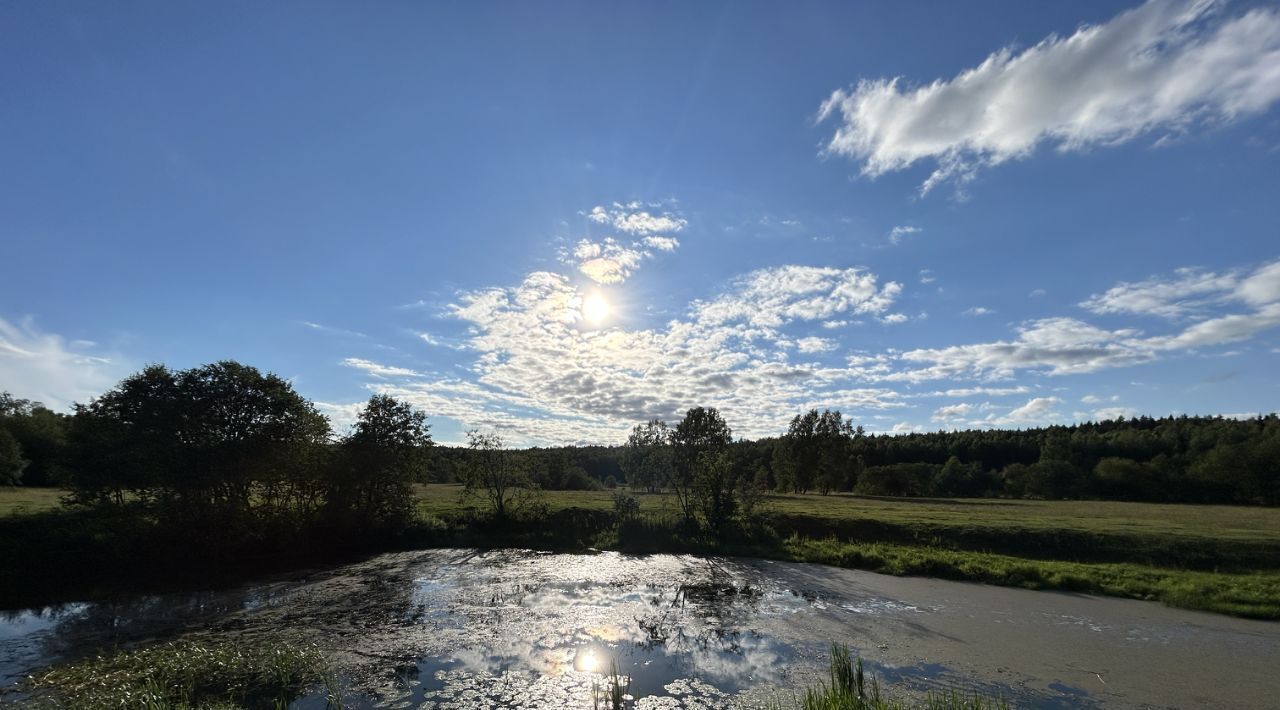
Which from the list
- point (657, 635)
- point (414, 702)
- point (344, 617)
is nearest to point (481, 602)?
point (344, 617)

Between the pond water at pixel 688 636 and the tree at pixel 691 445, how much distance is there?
10273 mm

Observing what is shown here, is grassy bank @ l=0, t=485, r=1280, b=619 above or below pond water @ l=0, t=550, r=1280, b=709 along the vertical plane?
above

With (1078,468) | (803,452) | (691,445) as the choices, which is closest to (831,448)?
(803,452)

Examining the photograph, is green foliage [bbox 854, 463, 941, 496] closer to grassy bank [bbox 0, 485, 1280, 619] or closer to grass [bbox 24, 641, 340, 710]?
grassy bank [bbox 0, 485, 1280, 619]

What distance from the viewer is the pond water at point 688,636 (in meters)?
9.12

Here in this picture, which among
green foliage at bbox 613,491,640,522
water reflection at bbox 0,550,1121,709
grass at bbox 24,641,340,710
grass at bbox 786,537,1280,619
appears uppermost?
green foliage at bbox 613,491,640,522

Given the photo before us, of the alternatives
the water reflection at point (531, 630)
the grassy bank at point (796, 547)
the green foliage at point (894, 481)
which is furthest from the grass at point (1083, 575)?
the green foliage at point (894, 481)

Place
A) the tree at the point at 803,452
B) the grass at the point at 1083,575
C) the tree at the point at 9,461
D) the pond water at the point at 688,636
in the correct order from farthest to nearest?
the tree at the point at 803,452, the tree at the point at 9,461, the grass at the point at 1083,575, the pond water at the point at 688,636

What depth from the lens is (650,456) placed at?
30.6 meters

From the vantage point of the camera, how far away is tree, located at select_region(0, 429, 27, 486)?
3750cm

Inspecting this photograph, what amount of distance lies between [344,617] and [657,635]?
24.1 ft

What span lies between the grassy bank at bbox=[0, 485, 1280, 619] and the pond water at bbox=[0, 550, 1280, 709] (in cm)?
223

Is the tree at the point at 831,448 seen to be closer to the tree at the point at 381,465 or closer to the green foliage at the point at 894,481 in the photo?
the green foliage at the point at 894,481

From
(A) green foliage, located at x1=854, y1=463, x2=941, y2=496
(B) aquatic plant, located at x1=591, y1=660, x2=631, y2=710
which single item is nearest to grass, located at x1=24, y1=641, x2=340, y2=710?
(B) aquatic plant, located at x1=591, y1=660, x2=631, y2=710
